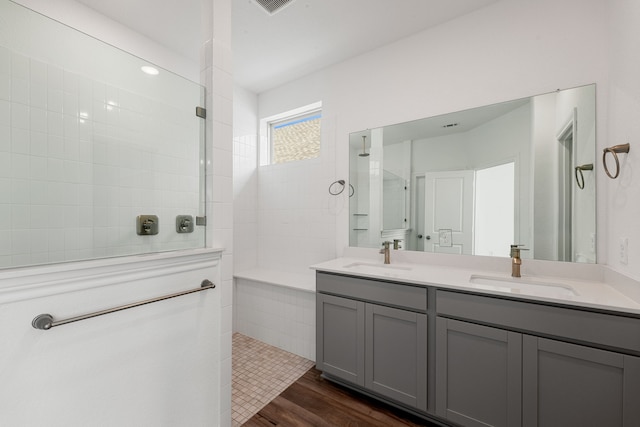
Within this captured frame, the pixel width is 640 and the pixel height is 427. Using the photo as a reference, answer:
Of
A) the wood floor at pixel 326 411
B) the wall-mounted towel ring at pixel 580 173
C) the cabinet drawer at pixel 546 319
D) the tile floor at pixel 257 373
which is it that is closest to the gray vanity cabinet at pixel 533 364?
the cabinet drawer at pixel 546 319

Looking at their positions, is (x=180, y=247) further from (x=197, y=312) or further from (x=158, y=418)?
(x=158, y=418)

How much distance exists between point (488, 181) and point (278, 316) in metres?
2.18

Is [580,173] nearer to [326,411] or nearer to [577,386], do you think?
[577,386]

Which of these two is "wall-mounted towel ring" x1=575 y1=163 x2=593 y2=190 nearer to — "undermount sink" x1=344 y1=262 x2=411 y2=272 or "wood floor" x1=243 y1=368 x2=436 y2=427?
"undermount sink" x1=344 y1=262 x2=411 y2=272

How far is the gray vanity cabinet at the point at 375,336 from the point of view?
5.34 feet

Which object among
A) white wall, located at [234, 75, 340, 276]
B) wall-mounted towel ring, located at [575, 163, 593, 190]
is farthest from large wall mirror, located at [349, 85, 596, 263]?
white wall, located at [234, 75, 340, 276]

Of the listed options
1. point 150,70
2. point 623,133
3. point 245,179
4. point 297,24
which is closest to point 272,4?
point 297,24

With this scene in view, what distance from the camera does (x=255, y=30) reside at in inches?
84.5

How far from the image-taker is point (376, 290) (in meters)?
1.78

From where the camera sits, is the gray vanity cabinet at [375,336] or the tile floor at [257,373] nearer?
the gray vanity cabinet at [375,336]

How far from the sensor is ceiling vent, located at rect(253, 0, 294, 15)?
1.85 meters

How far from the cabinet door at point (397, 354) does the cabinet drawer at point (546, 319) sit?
0.74 ft

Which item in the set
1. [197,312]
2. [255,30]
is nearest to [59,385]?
[197,312]

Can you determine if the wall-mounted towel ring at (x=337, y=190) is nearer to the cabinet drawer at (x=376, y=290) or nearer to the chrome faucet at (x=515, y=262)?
the cabinet drawer at (x=376, y=290)
